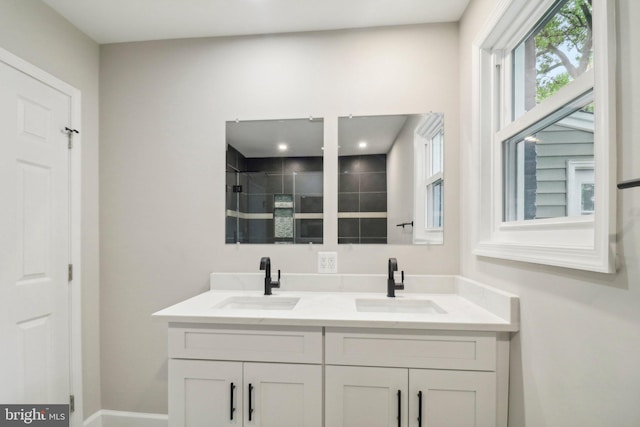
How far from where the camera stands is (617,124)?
0.72 m

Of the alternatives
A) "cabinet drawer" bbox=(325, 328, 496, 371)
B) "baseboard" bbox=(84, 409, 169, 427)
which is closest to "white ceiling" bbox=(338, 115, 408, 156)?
"cabinet drawer" bbox=(325, 328, 496, 371)

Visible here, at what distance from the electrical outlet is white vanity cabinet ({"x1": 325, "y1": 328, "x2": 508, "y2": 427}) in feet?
1.81

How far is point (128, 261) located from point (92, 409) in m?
0.97

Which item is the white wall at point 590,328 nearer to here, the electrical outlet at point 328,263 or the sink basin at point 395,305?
the sink basin at point 395,305

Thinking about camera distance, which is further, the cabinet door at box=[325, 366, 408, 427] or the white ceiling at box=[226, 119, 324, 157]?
the white ceiling at box=[226, 119, 324, 157]

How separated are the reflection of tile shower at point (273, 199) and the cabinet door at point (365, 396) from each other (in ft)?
2.63

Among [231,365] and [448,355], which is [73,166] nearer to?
[231,365]

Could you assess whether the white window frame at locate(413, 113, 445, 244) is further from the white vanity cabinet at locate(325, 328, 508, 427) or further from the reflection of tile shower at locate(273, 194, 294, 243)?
the reflection of tile shower at locate(273, 194, 294, 243)

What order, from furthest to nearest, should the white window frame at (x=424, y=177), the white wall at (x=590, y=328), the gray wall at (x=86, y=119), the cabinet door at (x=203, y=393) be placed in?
the white window frame at (x=424, y=177)
the gray wall at (x=86, y=119)
the cabinet door at (x=203, y=393)
the white wall at (x=590, y=328)

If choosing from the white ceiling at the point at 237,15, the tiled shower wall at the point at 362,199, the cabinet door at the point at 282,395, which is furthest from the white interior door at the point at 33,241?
the tiled shower wall at the point at 362,199

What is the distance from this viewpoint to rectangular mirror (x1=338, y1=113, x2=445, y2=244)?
178 cm

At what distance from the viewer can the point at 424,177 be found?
179 cm

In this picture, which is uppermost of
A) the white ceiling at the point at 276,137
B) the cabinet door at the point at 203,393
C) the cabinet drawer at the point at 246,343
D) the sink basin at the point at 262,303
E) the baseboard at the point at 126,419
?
the white ceiling at the point at 276,137

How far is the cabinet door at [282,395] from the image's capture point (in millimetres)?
1267
